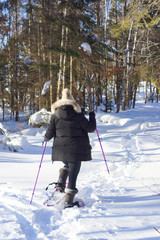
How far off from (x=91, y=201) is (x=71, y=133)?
4.04 ft

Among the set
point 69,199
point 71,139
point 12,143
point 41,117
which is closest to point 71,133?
point 71,139

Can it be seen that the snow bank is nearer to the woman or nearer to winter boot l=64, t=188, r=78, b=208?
the woman

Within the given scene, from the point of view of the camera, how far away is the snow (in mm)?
2443

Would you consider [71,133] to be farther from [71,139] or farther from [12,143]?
[12,143]

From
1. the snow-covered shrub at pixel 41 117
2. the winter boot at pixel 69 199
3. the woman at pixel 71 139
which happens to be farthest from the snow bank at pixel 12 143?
the snow-covered shrub at pixel 41 117

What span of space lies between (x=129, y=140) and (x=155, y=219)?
274 inches

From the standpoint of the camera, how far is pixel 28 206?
10.4 feet

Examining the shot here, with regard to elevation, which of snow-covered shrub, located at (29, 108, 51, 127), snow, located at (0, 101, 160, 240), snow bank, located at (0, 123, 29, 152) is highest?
snow-covered shrub, located at (29, 108, 51, 127)

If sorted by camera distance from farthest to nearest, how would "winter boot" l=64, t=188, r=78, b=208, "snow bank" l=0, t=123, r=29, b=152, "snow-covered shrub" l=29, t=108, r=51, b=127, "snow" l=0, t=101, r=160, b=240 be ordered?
"snow-covered shrub" l=29, t=108, r=51, b=127 → "snow bank" l=0, t=123, r=29, b=152 → "winter boot" l=64, t=188, r=78, b=208 → "snow" l=0, t=101, r=160, b=240

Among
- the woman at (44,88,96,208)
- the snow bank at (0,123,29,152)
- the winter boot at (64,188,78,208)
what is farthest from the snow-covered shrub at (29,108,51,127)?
the winter boot at (64,188,78,208)

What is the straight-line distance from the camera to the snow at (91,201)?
2.44 meters

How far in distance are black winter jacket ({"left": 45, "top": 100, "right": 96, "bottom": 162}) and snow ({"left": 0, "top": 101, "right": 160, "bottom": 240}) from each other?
84cm

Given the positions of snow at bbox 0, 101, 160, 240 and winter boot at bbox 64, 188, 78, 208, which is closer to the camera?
snow at bbox 0, 101, 160, 240

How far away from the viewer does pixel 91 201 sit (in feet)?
11.1
